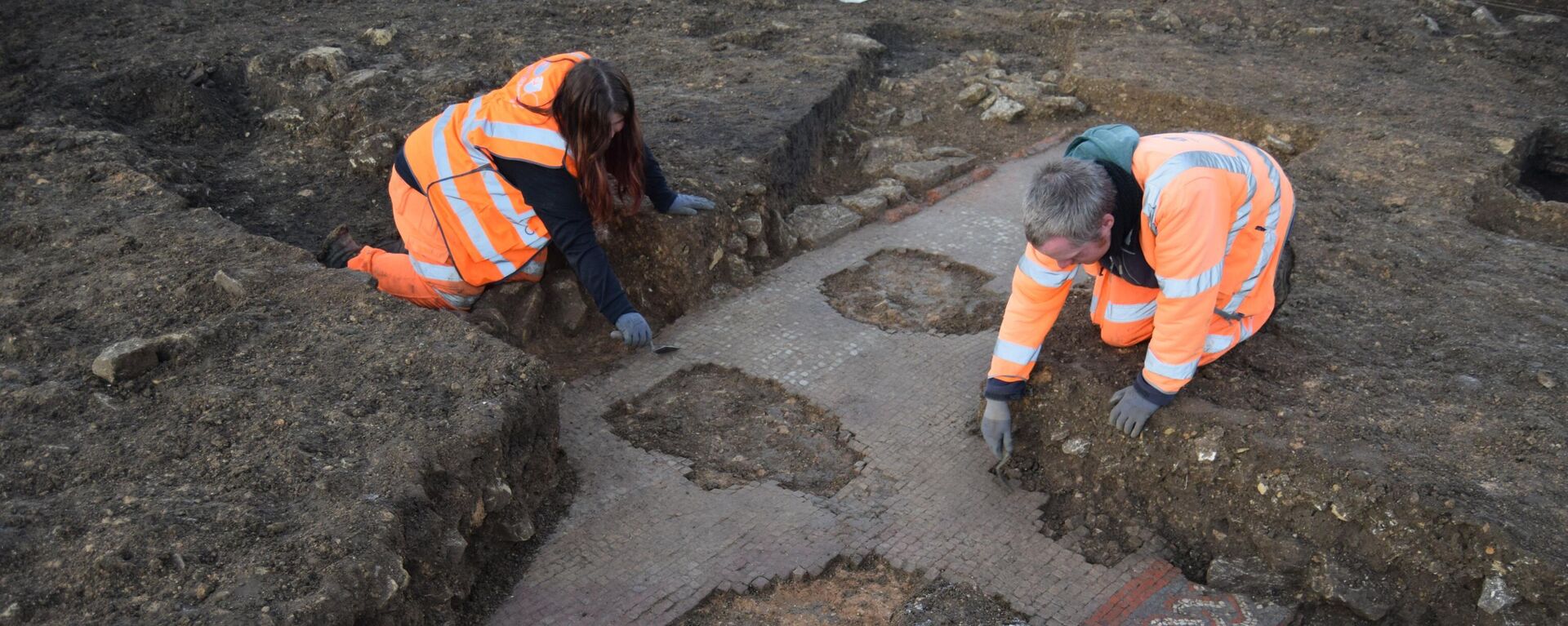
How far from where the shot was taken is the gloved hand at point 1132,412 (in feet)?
10.7

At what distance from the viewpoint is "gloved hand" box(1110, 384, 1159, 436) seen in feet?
10.7

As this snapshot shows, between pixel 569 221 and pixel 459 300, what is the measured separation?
648 mm

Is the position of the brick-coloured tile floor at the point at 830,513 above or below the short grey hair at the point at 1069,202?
below

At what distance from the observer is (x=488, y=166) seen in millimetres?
3959

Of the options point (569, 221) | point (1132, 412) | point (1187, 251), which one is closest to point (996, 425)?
point (1132, 412)

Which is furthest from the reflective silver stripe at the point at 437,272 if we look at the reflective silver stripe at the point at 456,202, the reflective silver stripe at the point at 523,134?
the reflective silver stripe at the point at 523,134

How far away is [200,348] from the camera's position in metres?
3.38

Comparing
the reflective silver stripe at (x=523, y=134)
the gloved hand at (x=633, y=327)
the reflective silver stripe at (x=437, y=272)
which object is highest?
the reflective silver stripe at (x=523, y=134)

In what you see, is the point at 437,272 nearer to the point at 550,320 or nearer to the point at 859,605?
the point at 550,320

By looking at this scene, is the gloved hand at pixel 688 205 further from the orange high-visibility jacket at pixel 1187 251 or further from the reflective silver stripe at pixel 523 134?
the orange high-visibility jacket at pixel 1187 251

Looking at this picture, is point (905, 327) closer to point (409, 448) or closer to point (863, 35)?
point (409, 448)

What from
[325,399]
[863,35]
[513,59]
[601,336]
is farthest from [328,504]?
[863,35]

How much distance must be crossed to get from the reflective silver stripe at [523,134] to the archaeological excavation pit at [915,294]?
1582 millimetres

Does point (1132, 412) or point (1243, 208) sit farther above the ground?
point (1243, 208)
